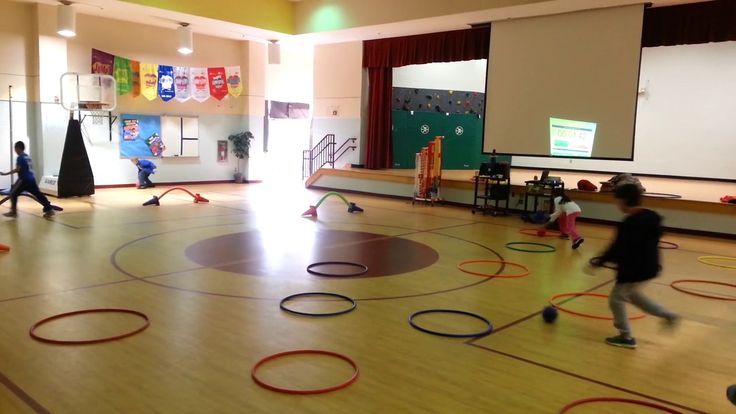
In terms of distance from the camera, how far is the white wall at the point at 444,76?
15.2m

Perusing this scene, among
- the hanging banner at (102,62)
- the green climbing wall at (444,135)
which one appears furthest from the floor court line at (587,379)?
the hanging banner at (102,62)

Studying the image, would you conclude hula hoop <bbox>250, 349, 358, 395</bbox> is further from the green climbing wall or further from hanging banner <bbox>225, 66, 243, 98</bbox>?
hanging banner <bbox>225, 66, 243, 98</bbox>

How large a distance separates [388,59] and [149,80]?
6.01 metres

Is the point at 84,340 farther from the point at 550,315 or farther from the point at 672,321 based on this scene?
the point at 672,321

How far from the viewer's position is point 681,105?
592 inches

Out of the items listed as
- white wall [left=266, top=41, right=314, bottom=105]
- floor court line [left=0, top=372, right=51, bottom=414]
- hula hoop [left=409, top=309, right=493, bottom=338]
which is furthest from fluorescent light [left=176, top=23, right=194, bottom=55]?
floor court line [left=0, top=372, right=51, bottom=414]

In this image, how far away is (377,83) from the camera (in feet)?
47.7

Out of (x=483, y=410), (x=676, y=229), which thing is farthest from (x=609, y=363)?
(x=676, y=229)

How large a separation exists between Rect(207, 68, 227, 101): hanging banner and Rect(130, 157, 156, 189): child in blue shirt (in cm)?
265

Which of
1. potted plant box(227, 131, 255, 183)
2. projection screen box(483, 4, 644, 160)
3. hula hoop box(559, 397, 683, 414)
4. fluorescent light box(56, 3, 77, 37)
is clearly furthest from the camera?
potted plant box(227, 131, 255, 183)

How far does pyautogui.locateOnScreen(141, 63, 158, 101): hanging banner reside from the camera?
45.0 feet

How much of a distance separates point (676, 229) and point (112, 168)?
12416mm

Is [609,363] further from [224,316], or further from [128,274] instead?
[128,274]

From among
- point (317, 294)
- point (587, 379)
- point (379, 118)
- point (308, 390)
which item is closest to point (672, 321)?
point (587, 379)
